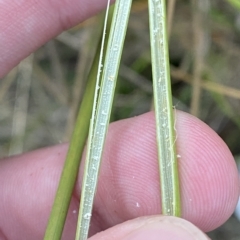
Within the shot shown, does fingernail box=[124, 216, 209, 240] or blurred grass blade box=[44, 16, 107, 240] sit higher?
blurred grass blade box=[44, 16, 107, 240]

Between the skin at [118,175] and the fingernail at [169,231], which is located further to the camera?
the skin at [118,175]

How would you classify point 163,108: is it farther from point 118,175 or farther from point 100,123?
point 118,175

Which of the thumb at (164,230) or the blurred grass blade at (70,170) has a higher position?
the blurred grass blade at (70,170)

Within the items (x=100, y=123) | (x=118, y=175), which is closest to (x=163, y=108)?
(x=100, y=123)

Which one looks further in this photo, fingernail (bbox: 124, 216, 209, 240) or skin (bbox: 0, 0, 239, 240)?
skin (bbox: 0, 0, 239, 240)

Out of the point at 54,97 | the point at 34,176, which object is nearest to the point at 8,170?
the point at 34,176
